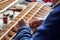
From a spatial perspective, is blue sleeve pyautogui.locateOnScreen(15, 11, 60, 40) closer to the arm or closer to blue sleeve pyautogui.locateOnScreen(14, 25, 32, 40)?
the arm

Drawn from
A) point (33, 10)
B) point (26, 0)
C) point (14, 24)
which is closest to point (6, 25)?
point (14, 24)

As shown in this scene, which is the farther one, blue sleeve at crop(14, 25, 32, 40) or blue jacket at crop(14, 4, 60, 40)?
blue sleeve at crop(14, 25, 32, 40)

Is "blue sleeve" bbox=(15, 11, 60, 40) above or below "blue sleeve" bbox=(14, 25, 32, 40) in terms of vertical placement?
below

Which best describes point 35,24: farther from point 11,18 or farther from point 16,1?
point 16,1

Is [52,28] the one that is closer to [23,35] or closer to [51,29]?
[51,29]

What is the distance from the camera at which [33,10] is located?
144 cm

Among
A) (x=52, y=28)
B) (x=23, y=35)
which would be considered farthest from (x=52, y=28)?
(x=23, y=35)

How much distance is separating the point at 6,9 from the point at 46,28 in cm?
92

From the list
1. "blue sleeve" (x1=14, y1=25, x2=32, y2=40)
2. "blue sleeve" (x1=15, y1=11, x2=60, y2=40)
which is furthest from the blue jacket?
"blue sleeve" (x1=14, y1=25, x2=32, y2=40)

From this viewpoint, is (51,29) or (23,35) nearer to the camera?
(51,29)

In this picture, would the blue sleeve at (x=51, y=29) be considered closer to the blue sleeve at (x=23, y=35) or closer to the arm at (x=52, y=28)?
the arm at (x=52, y=28)

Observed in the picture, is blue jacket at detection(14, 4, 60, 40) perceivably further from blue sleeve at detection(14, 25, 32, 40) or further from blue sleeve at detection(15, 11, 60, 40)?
blue sleeve at detection(14, 25, 32, 40)

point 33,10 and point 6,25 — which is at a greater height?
point 33,10

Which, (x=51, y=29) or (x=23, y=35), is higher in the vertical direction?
(x=23, y=35)
